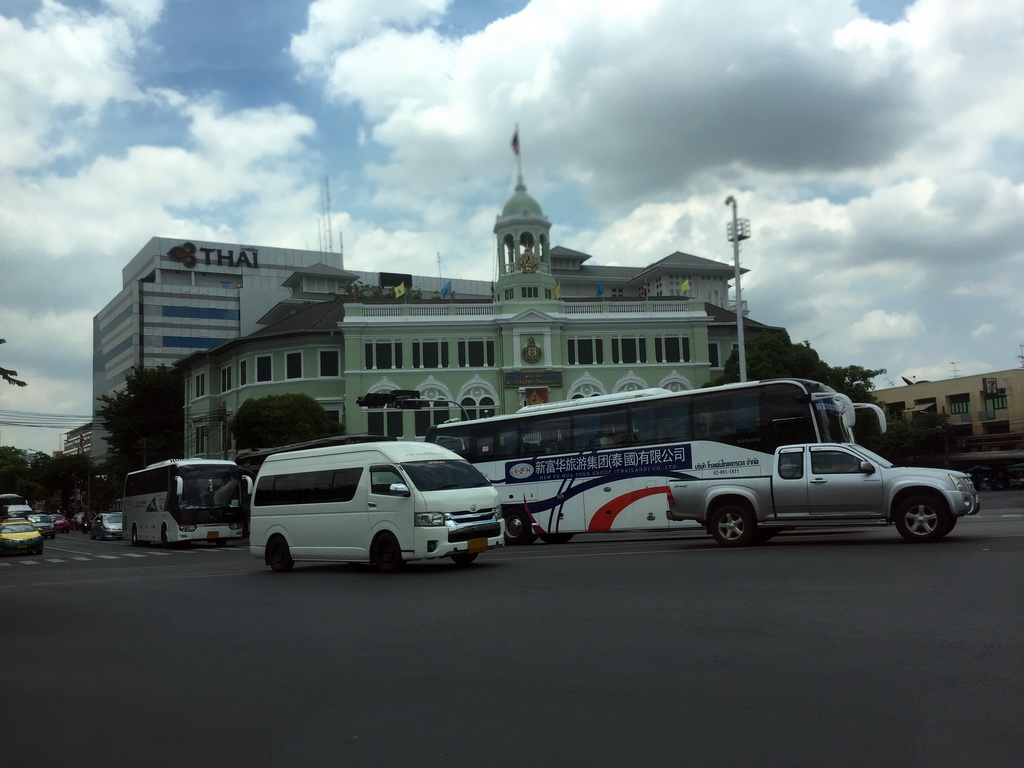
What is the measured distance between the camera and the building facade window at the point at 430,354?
6084 cm

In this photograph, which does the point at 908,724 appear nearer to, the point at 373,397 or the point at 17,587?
the point at 17,587

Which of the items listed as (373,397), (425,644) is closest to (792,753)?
(425,644)

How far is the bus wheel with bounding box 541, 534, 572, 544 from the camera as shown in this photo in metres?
25.3

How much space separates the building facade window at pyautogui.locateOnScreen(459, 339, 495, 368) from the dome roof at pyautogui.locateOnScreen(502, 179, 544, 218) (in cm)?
828

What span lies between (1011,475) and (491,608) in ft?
239

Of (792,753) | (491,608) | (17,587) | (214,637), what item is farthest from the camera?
(17,587)

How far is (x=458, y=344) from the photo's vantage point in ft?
200

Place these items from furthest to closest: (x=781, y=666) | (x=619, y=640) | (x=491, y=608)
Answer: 1. (x=491, y=608)
2. (x=619, y=640)
3. (x=781, y=666)

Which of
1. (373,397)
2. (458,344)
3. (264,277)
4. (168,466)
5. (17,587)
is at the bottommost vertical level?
(17,587)

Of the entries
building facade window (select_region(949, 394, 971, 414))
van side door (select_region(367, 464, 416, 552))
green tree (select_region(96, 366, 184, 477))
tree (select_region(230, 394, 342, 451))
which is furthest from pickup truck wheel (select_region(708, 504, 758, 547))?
building facade window (select_region(949, 394, 971, 414))

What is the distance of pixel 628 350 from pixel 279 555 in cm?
4569

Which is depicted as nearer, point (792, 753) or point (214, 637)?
point (792, 753)

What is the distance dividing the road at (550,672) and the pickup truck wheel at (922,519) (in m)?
3.00

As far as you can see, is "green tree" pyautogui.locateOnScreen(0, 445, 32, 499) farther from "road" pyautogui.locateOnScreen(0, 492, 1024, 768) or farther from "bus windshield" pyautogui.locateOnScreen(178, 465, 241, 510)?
"road" pyautogui.locateOnScreen(0, 492, 1024, 768)
